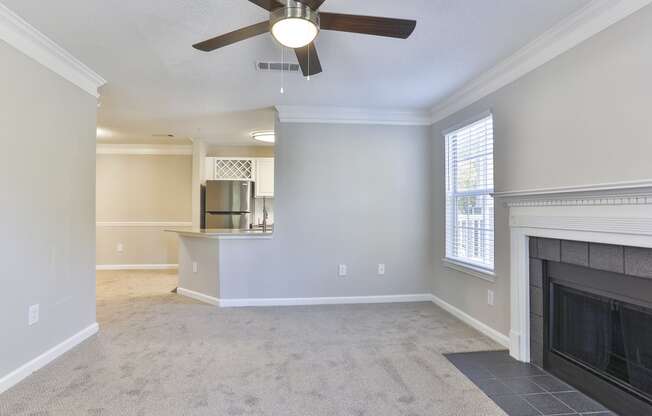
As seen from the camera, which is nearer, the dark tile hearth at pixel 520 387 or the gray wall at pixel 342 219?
the dark tile hearth at pixel 520 387

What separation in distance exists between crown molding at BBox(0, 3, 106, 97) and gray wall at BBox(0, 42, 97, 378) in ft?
0.18

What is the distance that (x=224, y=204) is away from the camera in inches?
244

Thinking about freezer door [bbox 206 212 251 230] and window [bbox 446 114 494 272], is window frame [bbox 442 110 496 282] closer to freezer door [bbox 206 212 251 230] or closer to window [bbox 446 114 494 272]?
window [bbox 446 114 494 272]

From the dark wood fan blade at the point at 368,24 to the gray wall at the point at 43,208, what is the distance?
213 cm

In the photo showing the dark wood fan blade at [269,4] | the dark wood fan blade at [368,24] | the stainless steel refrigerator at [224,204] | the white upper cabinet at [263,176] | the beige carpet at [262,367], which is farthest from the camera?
the white upper cabinet at [263,176]

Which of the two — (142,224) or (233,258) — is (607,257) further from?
(142,224)

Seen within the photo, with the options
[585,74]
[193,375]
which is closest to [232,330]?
[193,375]

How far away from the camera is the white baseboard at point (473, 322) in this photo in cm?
300

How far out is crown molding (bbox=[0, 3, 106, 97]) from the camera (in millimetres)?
2238

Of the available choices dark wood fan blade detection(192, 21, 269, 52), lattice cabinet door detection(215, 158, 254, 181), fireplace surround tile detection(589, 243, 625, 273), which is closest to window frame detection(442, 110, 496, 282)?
fireplace surround tile detection(589, 243, 625, 273)

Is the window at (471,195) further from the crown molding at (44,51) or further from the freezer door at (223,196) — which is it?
the freezer door at (223,196)

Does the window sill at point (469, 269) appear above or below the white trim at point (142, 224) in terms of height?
below

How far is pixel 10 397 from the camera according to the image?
7.09ft

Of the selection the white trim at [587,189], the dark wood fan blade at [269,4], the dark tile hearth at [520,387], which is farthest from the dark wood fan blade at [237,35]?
the dark tile hearth at [520,387]
